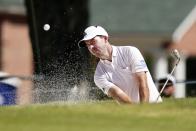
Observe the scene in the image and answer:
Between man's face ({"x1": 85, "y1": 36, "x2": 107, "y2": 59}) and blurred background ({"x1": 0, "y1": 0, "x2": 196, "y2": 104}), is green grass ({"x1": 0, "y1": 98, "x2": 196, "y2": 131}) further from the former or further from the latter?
blurred background ({"x1": 0, "y1": 0, "x2": 196, "y2": 104})

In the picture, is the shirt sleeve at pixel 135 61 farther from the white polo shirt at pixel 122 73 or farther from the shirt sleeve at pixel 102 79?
the shirt sleeve at pixel 102 79

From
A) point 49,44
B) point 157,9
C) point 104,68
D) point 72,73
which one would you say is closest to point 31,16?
point 49,44

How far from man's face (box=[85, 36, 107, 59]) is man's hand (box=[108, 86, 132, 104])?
35cm

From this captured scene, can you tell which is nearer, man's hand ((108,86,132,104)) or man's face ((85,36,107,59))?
man's hand ((108,86,132,104))

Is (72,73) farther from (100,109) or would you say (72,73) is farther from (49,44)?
(100,109)

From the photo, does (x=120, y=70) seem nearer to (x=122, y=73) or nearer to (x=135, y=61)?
(x=122, y=73)

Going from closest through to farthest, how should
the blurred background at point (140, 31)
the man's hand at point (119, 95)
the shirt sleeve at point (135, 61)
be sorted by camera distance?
the man's hand at point (119, 95), the shirt sleeve at point (135, 61), the blurred background at point (140, 31)

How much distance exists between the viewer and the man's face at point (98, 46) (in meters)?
9.41

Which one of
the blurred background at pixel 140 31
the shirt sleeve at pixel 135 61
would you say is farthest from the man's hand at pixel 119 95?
the blurred background at pixel 140 31

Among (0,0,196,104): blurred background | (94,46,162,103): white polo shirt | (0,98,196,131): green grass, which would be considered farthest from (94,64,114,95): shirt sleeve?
(0,0,196,104): blurred background

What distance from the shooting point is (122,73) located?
9547 mm

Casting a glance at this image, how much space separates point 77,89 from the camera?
11727 mm

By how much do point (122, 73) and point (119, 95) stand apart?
312mm

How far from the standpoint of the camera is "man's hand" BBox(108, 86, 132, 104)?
30.2 ft
